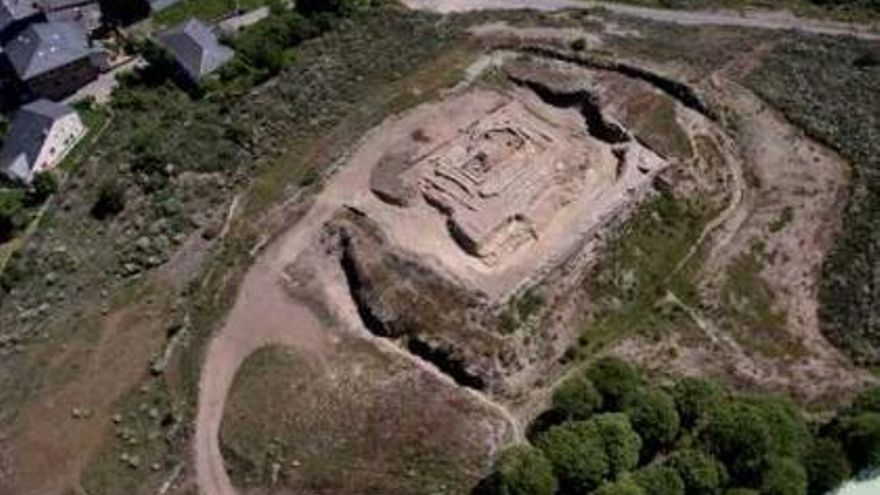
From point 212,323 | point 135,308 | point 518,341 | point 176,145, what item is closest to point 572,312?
point 518,341

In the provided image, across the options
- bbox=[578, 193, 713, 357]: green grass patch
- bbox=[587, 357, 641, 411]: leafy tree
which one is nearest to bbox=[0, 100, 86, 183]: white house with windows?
bbox=[578, 193, 713, 357]: green grass patch

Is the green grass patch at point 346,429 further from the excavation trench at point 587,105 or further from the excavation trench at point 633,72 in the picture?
the excavation trench at point 633,72

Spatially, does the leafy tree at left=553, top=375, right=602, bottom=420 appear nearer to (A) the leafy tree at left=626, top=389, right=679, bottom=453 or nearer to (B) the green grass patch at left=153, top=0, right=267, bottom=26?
(A) the leafy tree at left=626, top=389, right=679, bottom=453

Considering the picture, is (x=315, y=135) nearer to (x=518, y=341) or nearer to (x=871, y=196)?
(x=518, y=341)

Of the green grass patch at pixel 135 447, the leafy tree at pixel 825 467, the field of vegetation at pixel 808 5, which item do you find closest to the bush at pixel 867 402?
the leafy tree at pixel 825 467

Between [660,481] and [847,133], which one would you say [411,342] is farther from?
[847,133]

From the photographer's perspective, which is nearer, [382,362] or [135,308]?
[382,362]

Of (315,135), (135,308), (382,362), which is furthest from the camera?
(315,135)
